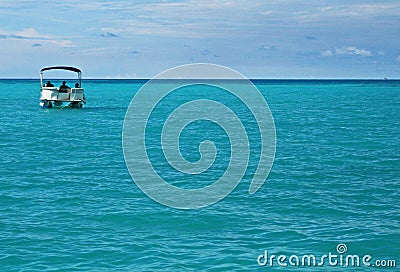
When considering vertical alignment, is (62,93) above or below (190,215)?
above

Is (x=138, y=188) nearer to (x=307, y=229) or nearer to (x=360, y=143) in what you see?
(x=307, y=229)

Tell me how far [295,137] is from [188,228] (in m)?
26.7

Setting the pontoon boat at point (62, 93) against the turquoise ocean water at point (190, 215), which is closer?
the turquoise ocean water at point (190, 215)

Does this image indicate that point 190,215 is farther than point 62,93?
No

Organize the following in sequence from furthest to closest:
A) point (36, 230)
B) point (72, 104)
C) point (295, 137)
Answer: point (72, 104), point (295, 137), point (36, 230)

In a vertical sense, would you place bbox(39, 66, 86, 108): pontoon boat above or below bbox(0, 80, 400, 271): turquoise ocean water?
above

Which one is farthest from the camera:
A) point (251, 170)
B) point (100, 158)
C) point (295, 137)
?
point (295, 137)

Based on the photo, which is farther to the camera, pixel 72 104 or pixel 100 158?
pixel 72 104

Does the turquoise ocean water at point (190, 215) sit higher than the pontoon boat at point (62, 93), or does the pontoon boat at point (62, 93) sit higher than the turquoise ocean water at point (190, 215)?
the pontoon boat at point (62, 93)

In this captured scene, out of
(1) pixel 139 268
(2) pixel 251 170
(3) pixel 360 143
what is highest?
(3) pixel 360 143

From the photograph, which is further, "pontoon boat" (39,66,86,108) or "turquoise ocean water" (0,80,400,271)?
"pontoon boat" (39,66,86,108)

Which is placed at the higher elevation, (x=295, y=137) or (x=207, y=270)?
(x=295, y=137)

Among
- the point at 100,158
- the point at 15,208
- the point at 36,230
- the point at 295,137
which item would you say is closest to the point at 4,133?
the point at 100,158

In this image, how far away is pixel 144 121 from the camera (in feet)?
A: 202
